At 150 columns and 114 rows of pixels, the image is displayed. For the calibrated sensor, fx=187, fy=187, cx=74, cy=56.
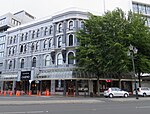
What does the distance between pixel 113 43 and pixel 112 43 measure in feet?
0.57

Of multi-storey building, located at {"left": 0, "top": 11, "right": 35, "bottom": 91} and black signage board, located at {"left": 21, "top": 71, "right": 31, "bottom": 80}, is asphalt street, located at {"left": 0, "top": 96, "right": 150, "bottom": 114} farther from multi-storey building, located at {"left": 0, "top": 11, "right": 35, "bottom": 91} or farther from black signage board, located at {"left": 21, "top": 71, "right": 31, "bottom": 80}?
multi-storey building, located at {"left": 0, "top": 11, "right": 35, "bottom": 91}

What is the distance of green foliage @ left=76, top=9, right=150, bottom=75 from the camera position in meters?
29.1

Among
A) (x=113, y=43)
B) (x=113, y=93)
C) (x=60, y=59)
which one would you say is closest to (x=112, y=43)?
(x=113, y=43)

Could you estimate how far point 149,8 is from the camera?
190ft

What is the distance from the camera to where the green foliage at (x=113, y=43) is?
95.4 ft

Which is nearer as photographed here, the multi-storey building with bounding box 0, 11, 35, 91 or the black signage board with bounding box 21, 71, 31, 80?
the black signage board with bounding box 21, 71, 31, 80

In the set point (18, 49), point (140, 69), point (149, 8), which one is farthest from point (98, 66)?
point (149, 8)

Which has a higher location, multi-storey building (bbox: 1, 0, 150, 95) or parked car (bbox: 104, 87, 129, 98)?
multi-storey building (bbox: 1, 0, 150, 95)

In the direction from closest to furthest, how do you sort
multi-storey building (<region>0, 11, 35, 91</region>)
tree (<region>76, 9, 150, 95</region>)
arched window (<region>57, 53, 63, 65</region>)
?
tree (<region>76, 9, 150, 95</region>) → arched window (<region>57, 53, 63, 65</region>) → multi-storey building (<region>0, 11, 35, 91</region>)

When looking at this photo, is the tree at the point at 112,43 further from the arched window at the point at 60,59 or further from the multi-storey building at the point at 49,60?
the arched window at the point at 60,59

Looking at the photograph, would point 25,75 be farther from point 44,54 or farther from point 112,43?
point 112,43

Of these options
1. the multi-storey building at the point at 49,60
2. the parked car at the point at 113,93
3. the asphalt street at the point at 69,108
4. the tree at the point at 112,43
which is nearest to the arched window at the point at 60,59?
the multi-storey building at the point at 49,60

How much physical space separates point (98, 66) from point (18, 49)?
24.4 metres

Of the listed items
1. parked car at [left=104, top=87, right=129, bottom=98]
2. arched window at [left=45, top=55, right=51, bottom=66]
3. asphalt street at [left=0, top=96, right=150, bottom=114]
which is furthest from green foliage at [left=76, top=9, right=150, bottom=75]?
asphalt street at [left=0, top=96, right=150, bottom=114]
